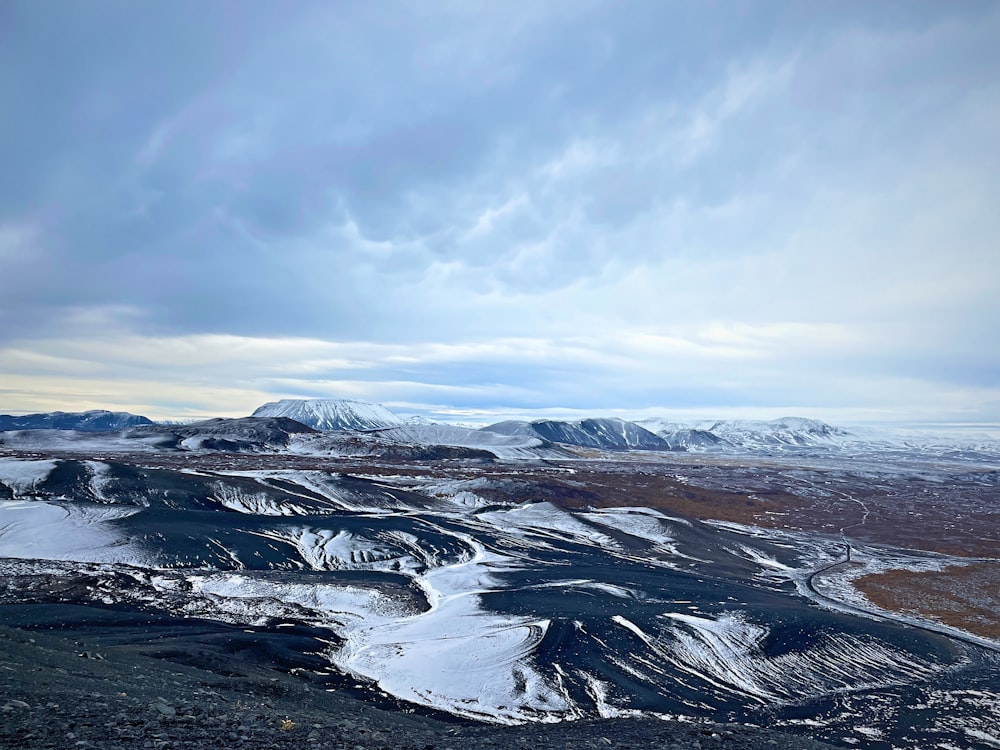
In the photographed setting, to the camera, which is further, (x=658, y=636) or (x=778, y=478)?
(x=778, y=478)

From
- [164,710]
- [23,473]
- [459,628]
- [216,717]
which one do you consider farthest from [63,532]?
[216,717]

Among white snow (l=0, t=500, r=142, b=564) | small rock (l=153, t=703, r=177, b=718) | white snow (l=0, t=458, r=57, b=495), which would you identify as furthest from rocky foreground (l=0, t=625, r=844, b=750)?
white snow (l=0, t=458, r=57, b=495)

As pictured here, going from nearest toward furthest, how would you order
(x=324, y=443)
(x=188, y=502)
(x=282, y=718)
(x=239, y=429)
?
(x=282, y=718)
(x=188, y=502)
(x=324, y=443)
(x=239, y=429)

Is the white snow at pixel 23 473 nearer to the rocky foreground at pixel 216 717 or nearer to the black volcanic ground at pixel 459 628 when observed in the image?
the black volcanic ground at pixel 459 628

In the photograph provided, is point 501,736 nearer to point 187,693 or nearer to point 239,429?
point 187,693

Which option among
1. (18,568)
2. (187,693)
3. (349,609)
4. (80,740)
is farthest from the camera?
(18,568)

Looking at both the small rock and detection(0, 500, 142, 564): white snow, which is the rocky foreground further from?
detection(0, 500, 142, 564): white snow

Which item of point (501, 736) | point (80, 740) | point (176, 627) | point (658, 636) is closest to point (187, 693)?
point (80, 740)

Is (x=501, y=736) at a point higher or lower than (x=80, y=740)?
lower

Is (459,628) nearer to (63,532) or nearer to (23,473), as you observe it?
(63,532)
